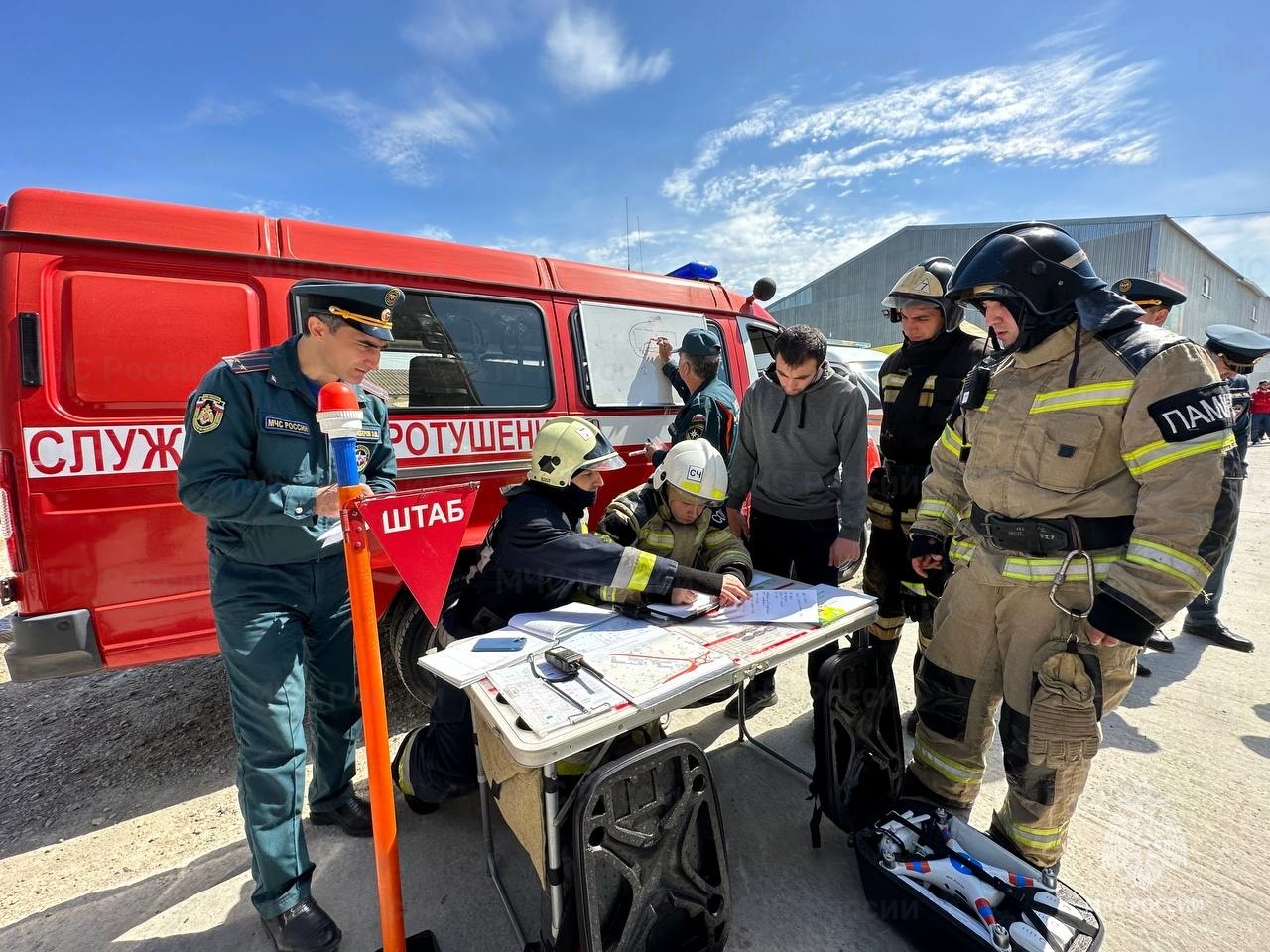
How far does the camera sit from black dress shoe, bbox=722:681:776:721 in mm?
3006

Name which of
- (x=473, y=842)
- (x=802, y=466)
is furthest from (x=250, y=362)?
(x=802, y=466)

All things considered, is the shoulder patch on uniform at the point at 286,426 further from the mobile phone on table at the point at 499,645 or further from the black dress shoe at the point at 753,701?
the black dress shoe at the point at 753,701

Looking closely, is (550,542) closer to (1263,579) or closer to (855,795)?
(855,795)

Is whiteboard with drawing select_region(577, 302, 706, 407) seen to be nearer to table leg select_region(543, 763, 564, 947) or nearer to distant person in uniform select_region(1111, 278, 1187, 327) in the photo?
table leg select_region(543, 763, 564, 947)

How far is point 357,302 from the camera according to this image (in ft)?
5.48

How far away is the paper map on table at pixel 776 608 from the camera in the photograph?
6.37ft

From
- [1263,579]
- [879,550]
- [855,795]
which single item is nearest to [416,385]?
[879,550]

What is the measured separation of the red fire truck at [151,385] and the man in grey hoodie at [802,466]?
4.23ft

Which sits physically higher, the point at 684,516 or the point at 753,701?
the point at 684,516

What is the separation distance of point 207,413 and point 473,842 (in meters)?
1.77

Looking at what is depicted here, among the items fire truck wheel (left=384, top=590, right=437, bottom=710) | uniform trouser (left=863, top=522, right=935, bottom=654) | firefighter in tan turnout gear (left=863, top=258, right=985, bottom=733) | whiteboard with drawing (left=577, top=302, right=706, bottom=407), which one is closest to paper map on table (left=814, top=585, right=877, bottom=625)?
firefighter in tan turnout gear (left=863, top=258, right=985, bottom=733)

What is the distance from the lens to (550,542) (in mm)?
2016

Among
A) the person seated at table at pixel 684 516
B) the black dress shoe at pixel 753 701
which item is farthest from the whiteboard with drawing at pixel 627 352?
the black dress shoe at pixel 753 701

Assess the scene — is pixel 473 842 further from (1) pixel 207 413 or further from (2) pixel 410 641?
(1) pixel 207 413
